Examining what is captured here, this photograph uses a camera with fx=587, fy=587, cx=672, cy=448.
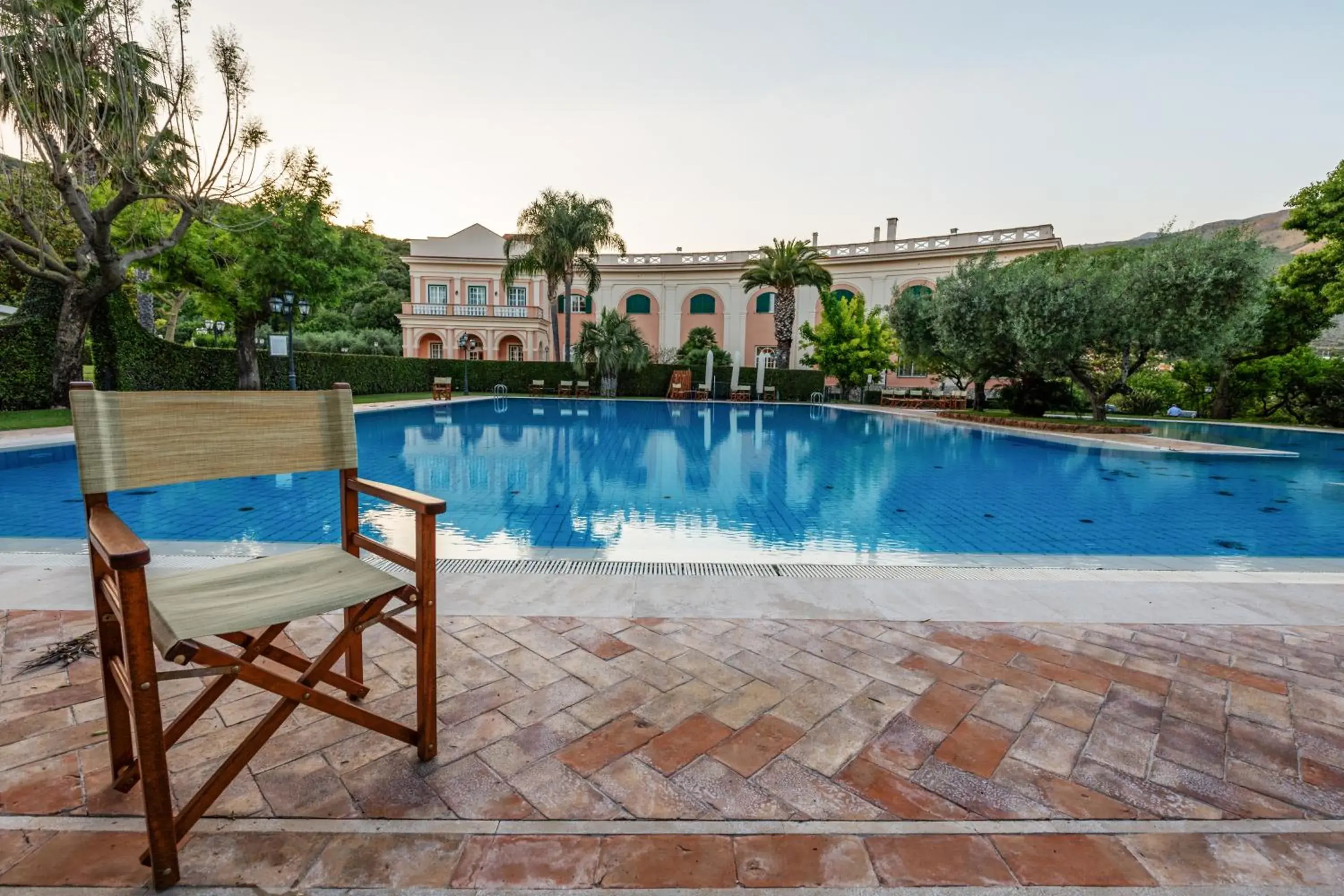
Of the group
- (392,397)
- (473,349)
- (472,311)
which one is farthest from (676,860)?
(473,349)

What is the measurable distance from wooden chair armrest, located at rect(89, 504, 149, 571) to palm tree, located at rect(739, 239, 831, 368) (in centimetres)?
2540

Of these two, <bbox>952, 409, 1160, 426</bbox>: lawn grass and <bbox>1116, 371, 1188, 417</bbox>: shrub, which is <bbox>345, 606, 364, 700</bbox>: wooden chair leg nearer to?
<bbox>952, 409, 1160, 426</bbox>: lawn grass

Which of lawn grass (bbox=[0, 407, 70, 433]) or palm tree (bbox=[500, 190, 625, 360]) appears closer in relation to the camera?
lawn grass (bbox=[0, 407, 70, 433])

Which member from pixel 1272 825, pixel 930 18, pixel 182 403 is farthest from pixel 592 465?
pixel 930 18

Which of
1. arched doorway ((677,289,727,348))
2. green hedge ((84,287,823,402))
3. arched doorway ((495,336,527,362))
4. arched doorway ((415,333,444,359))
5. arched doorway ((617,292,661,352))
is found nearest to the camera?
green hedge ((84,287,823,402))

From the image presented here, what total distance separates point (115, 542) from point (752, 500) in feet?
18.7

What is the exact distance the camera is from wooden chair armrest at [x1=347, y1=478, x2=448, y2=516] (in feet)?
4.54

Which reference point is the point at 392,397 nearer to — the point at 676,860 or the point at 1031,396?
the point at 1031,396

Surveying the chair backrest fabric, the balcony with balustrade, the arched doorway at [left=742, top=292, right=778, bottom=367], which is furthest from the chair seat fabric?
the arched doorway at [left=742, top=292, right=778, bottom=367]

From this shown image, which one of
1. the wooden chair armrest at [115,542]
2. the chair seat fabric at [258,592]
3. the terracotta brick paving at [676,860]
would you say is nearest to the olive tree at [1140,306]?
the terracotta brick paving at [676,860]

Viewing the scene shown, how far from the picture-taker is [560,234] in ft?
74.8

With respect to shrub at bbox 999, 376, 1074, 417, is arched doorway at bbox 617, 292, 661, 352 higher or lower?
higher

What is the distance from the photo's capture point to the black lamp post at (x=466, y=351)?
25844 mm

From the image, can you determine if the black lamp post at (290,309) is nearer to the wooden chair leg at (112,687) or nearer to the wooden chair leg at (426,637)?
the wooden chair leg at (112,687)
